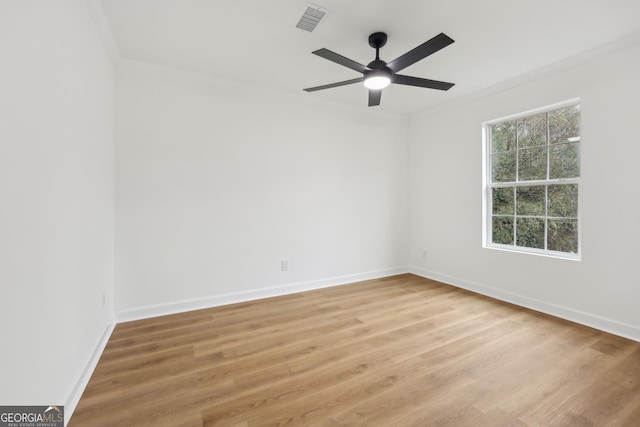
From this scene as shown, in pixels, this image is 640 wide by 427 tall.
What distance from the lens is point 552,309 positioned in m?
2.82

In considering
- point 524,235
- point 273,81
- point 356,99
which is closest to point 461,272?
point 524,235

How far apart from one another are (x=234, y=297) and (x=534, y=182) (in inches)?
146

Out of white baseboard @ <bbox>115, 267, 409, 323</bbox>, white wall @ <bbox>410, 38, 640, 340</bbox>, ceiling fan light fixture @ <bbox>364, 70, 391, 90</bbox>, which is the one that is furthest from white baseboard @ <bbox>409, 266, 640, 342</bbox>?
ceiling fan light fixture @ <bbox>364, 70, 391, 90</bbox>

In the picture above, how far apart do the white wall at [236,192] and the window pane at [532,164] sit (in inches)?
69.1

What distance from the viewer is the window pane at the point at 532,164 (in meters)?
3.01

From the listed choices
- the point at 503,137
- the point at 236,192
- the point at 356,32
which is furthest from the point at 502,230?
the point at 236,192

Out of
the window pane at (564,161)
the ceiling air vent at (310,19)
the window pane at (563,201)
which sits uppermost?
the ceiling air vent at (310,19)

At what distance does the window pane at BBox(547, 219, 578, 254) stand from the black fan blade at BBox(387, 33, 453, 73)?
2378 mm

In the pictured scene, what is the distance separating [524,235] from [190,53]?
4.13 metres

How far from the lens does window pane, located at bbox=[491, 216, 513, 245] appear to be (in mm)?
3338

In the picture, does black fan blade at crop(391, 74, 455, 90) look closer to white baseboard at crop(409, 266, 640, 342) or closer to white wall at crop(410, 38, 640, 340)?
white wall at crop(410, 38, 640, 340)

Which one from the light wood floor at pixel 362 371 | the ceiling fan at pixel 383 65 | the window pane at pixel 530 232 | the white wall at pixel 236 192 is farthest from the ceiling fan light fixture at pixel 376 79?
the window pane at pixel 530 232

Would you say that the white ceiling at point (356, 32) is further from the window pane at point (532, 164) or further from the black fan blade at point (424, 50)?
the window pane at point (532, 164)

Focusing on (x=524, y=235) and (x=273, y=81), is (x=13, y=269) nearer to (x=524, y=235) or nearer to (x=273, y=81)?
(x=273, y=81)
